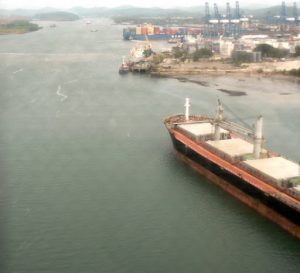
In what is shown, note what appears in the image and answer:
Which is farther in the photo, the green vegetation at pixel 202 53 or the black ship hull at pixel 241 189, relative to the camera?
the green vegetation at pixel 202 53

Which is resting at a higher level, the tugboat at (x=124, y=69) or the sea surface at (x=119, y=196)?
the tugboat at (x=124, y=69)

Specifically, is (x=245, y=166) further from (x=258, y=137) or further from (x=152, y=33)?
(x=152, y=33)

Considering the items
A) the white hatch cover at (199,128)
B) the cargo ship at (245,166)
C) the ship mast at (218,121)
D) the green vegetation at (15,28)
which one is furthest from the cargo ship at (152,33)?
the ship mast at (218,121)

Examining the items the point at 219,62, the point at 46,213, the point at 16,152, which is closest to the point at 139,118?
the point at 16,152

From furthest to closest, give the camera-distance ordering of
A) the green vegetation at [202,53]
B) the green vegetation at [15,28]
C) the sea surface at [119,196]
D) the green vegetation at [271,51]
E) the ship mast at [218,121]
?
1. the green vegetation at [15,28]
2. the green vegetation at [202,53]
3. the green vegetation at [271,51]
4. the ship mast at [218,121]
5. the sea surface at [119,196]

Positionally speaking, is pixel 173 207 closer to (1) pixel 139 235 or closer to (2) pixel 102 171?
(1) pixel 139 235

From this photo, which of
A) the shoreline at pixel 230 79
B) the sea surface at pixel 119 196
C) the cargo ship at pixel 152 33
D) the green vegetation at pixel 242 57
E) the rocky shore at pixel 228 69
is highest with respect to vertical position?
the cargo ship at pixel 152 33

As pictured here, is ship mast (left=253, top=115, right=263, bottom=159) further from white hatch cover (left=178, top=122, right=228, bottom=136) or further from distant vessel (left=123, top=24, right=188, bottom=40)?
distant vessel (left=123, top=24, right=188, bottom=40)

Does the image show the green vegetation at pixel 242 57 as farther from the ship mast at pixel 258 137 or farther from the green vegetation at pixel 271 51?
the ship mast at pixel 258 137
